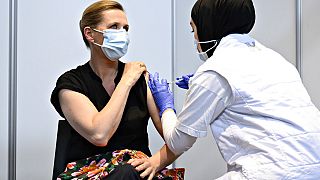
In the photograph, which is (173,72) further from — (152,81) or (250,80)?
(250,80)

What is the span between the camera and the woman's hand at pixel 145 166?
1514 millimetres

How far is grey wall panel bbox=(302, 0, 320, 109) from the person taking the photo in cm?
194

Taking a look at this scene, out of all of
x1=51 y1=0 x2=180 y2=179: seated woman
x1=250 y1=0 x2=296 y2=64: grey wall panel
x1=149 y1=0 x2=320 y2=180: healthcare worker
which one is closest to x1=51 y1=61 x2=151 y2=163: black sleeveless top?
x1=51 y1=0 x2=180 y2=179: seated woman

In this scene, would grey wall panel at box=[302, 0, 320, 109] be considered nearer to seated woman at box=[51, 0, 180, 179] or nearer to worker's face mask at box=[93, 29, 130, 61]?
seated woman at box=[51, 0, 180, 179]

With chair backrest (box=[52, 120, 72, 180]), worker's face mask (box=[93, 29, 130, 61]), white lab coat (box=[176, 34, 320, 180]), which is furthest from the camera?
worker's face mask (box=[93, 29, 130, 61])

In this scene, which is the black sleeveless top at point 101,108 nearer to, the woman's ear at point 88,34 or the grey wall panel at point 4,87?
the woman's ear at point 88,34

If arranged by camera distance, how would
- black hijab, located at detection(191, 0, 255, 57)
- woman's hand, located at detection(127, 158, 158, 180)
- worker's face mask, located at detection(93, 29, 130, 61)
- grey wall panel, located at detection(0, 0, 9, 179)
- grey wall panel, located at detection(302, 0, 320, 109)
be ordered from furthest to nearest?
1. grey wall panel, located at detection(0, 0, 9, 179)
2. grey wall panel, located at detection(302, 0, 320, 109)
3. worker's face mask, located at detection(93, 29, 130, 61)
4. woman's hand, located at detection(127, 158, 158, 180)
5. black hijab, located at detection(191, 0, 255, 57)

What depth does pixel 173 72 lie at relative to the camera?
2805 mm

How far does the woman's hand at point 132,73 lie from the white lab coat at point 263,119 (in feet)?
1.37

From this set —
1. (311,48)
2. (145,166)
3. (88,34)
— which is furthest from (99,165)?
(311,48)

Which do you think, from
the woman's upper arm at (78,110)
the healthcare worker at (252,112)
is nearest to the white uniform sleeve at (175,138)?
the healthcare worker at (252,112)

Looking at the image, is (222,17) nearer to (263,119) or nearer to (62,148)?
(263,119)

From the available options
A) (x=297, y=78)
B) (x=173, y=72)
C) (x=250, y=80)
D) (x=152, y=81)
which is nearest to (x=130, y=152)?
(x=152, y=81)

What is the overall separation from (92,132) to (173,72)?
131cm
